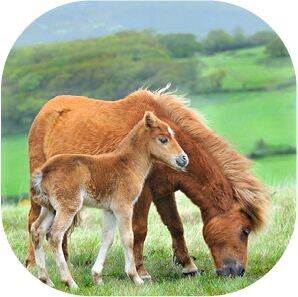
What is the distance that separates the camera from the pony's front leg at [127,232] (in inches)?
241

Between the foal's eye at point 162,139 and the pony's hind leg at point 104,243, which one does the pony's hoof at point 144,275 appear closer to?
the pony's hind leg at point 104,243

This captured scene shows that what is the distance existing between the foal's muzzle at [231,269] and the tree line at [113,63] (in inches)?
47.0

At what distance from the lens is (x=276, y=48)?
258 inches

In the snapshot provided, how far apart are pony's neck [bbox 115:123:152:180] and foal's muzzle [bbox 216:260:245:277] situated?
0.83 metres

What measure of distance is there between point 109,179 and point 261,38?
147 cm

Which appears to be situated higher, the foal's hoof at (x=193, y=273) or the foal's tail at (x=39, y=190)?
the foal's tail at (x=39, y=190)

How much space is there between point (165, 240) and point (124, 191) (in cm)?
68

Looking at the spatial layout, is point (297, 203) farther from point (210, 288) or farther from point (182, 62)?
point (182, 62)

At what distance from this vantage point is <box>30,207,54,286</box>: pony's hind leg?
20.6ft

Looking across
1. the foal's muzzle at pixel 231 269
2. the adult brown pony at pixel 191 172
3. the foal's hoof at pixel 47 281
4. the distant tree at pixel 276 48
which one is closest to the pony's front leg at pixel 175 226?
the adult brown pony at pixel 191 172

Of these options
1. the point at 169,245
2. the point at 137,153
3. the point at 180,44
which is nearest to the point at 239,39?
the point at 180,44

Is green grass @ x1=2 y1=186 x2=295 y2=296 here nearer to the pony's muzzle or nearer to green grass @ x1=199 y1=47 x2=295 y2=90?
the pony's muzzle

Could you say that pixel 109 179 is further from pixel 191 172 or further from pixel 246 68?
pixel 246 68

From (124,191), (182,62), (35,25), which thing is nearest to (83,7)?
(35,25)
